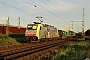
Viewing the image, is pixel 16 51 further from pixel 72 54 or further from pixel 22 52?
pixel 72 54

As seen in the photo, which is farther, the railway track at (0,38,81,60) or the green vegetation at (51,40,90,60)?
the railway track at (0,38,81,60)

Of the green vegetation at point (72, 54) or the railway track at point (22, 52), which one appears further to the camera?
the railway track at point (22, 52)

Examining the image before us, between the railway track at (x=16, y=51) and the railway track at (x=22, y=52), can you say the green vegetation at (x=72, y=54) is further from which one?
the railway track at (x=16, y=51)

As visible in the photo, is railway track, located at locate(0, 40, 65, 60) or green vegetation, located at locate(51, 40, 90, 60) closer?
green vegetation, located at locate(51, 40, 90, 60)

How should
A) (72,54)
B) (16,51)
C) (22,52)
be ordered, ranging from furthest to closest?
(16,51) → (22,52) → (72,54)

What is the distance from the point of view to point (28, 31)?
29.5m

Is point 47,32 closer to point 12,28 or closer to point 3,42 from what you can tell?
point 3,42

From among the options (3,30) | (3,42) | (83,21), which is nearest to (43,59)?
(3,42)

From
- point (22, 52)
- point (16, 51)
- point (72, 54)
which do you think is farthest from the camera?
point (16, 51)

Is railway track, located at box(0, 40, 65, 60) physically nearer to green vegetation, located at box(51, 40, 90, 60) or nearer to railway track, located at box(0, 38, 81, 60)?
railway track, located at box(0, 38, 81, 60)

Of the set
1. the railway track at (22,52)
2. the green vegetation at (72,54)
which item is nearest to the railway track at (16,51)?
the railway track at (22,52)

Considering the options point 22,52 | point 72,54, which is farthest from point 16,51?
point 72,54

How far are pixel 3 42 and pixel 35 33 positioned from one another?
235 inches

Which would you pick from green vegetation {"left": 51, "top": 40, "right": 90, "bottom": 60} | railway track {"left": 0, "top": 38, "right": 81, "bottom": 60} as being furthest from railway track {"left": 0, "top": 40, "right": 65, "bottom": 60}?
green vegetation {"left": 51, "top": 40, "right": 90, "bottom": 60}
